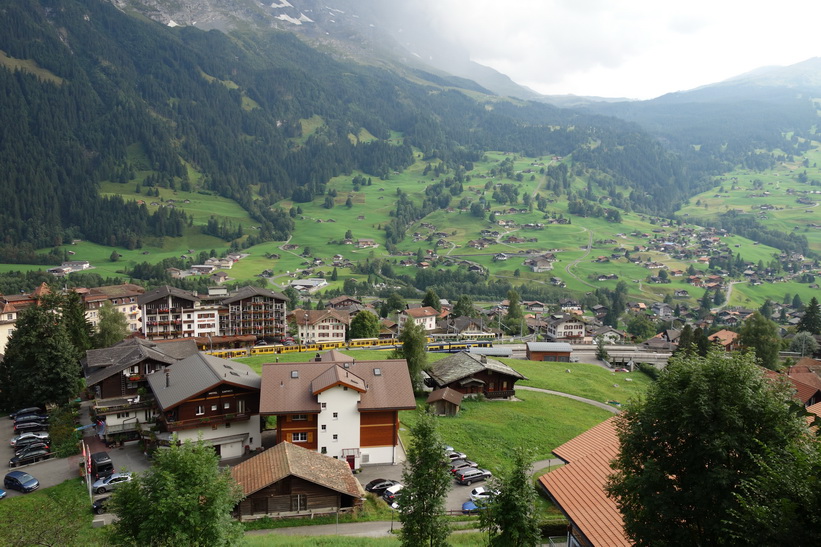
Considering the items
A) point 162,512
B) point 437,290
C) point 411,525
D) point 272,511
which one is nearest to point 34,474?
point 272,511

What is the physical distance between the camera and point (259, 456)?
29.9 meters

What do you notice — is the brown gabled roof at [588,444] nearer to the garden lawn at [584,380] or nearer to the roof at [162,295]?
the garden lawn at [584,380]

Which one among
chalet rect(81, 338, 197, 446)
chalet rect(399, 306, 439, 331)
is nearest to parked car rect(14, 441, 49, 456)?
chalet rect(81, 338, 197, 446)

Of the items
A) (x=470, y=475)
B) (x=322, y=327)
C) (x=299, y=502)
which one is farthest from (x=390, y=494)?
(x=322, y=327)

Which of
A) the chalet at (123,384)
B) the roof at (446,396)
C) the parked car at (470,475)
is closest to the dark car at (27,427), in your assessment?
the chalet at (123,384)

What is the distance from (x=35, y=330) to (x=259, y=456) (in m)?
27.1

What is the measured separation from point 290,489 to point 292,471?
1252 mm

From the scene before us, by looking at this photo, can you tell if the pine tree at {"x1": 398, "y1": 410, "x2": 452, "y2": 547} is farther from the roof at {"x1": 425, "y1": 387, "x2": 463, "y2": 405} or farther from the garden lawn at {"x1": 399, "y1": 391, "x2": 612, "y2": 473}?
the roof at {"x1": 425, "y1": 387, "x2": 463, "y2": 405}

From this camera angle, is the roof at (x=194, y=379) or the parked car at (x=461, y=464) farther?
the roof at (x=194, y=379)

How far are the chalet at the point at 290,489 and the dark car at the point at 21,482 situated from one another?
488 inches

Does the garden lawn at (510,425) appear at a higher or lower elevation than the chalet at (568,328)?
higher

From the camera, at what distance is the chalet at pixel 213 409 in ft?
116

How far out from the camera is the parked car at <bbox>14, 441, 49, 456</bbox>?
3462cm

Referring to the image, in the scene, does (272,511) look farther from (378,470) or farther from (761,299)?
(761,299)
